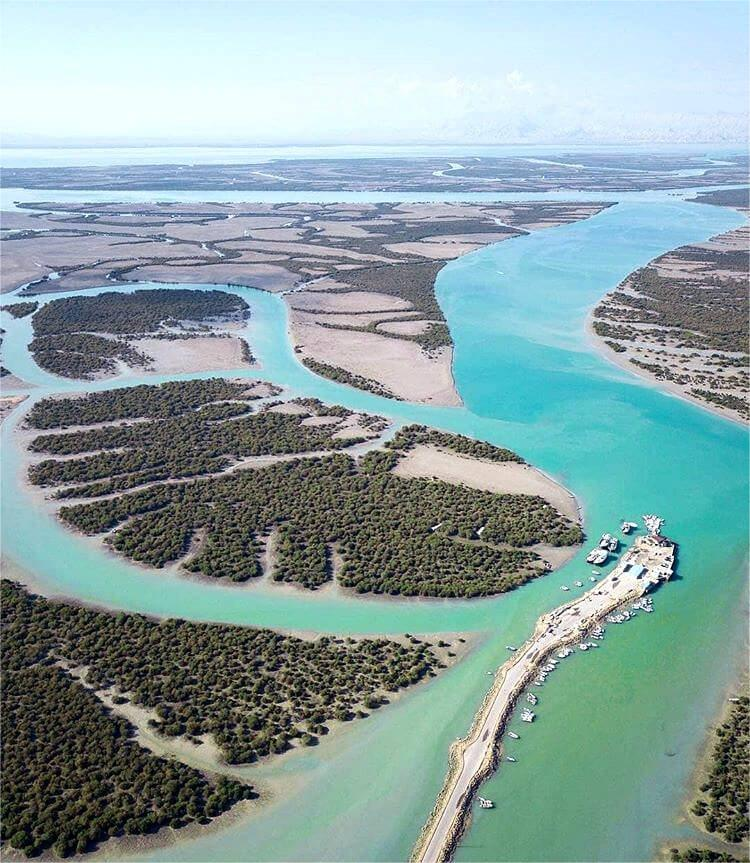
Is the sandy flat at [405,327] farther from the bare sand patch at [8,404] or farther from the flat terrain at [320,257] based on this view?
the bare sand patch at [8,404]

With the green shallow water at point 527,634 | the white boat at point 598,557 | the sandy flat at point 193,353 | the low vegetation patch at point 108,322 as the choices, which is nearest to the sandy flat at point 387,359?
the green shallow water at point 527,634

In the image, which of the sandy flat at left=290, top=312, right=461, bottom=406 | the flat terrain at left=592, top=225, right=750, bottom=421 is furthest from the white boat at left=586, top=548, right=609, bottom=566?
the flat terrain at left=592, top=225, right=750, bottom=421

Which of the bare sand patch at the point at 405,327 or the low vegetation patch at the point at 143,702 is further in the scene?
the bare sand patch at the point at 405,327

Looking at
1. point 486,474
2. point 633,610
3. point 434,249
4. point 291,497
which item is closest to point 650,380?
point 486,474

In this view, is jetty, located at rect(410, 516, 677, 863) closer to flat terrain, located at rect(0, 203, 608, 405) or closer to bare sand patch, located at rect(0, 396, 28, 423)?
flat terrain, located at rect(0, 203, 608, 405)

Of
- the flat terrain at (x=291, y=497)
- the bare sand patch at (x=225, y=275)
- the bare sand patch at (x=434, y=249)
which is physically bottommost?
the flat terrain at (x=291, y=497)

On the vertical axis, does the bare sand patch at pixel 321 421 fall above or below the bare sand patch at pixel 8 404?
below
